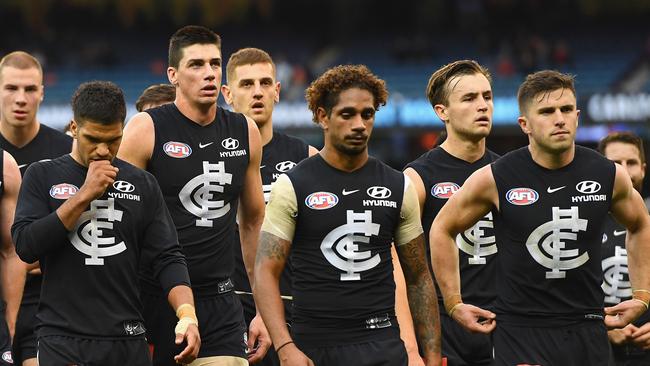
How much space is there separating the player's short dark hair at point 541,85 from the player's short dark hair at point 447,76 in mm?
1342

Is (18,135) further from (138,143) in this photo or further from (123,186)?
(123,186)

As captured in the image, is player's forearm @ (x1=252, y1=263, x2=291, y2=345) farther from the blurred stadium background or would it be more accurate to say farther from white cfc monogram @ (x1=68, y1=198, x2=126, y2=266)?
the blurred stadium background

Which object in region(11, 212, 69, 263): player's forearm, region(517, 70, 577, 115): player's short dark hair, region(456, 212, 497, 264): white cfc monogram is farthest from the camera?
region(456, 212, 497, 264): white cfc monogram

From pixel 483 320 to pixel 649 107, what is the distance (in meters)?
19.5

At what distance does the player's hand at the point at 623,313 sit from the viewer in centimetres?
723

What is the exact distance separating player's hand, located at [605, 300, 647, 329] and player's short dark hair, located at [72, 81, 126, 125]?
3.15 m

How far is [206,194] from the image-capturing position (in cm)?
790

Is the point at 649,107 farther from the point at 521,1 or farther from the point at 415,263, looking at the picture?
the point at 415,263

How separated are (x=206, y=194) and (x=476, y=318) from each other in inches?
78.1

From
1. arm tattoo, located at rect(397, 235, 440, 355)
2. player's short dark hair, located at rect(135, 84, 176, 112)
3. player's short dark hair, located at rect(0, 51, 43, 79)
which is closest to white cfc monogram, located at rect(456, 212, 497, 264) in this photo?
arm tattoo, located at rect(397, 235, 440, 355)

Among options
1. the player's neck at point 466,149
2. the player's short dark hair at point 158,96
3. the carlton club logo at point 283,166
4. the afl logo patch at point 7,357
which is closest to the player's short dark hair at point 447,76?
the player's neck at point 466,149

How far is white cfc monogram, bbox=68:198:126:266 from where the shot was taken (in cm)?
649

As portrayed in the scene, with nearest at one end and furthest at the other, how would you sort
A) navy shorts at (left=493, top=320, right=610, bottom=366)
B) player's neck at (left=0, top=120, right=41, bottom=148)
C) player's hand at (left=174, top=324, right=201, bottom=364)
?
player's hand at (left=174, top=324, right=201, bottom=364) → navy shorts at (left=493, top=320, right=610, bottom=366) → player's neck at (left=0, top=120, right=41, bottom=148)

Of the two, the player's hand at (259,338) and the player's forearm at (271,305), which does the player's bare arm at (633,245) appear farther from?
the player's hand at (259,338)
